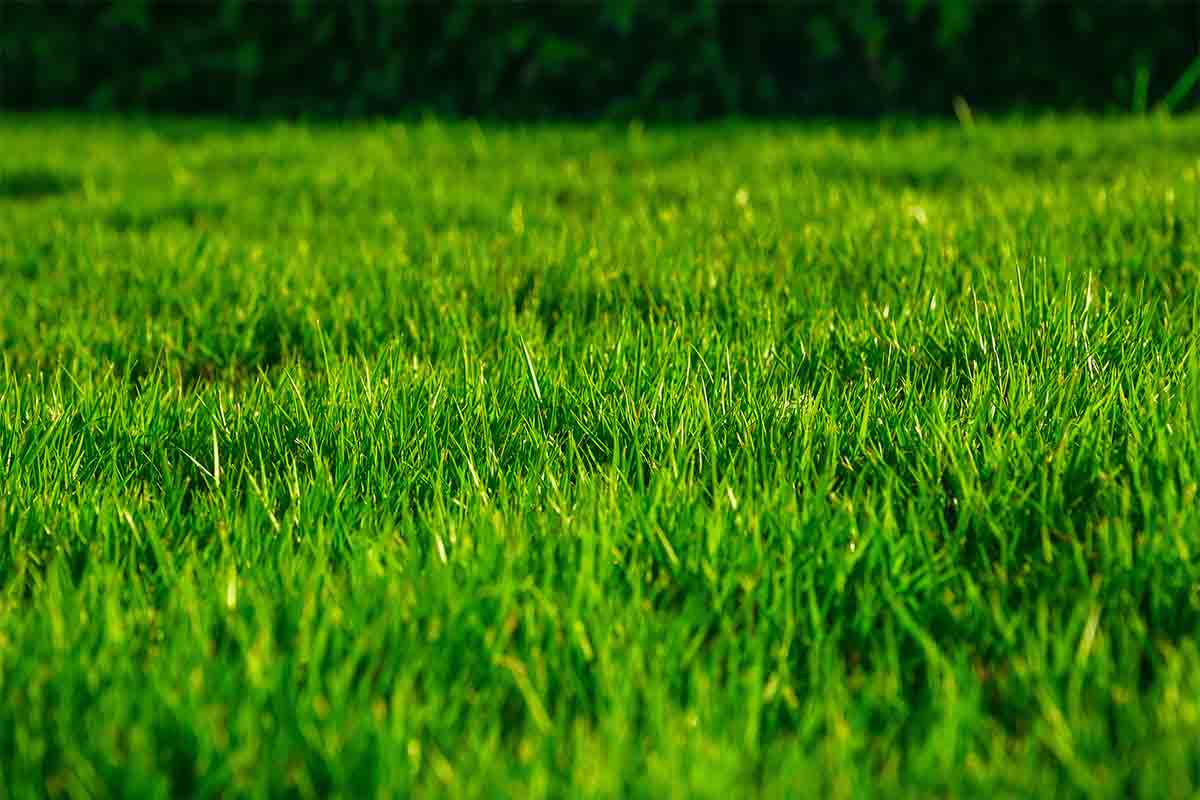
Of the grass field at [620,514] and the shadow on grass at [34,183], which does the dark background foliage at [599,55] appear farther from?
the grass field at [620,514]

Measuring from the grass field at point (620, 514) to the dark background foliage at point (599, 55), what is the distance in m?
3.31

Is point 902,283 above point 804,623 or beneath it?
above

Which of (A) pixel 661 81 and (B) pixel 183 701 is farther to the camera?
(A) pixel 661 81

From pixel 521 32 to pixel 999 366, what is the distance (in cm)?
531

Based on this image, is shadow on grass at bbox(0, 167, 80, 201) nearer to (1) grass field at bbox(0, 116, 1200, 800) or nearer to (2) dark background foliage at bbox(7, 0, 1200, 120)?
(1) grass field at bbox(0, 116, 1200, 800)

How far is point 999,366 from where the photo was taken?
2.18m

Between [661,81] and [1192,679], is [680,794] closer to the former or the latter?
[1192,679]

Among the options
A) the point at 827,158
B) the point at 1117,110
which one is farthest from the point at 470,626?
the point at 1117,110

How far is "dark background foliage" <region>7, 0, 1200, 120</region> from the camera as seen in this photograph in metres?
6.62

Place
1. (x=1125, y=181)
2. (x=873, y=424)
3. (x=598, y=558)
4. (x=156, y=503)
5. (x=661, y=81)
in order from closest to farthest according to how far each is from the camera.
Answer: (x=598, y=558), (x=156, y=503), (x=873, y=424), (x=1125, y=181), (x=661, y=81)

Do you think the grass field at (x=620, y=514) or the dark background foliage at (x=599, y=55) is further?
the dark background foliage at (x=599, y=55)

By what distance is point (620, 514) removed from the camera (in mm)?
1743

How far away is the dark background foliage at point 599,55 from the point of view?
6.62m

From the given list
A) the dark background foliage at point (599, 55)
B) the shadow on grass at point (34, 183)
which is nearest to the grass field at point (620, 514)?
the shadow on grass at point (34, 183)
